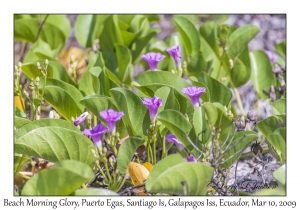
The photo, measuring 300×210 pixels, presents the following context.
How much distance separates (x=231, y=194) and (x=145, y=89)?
1.54 feet

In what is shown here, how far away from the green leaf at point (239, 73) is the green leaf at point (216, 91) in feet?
1.36

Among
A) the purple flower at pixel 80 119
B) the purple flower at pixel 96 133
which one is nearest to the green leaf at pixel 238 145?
the purple flower at pixel 96 133

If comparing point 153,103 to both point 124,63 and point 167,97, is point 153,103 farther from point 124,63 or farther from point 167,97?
point 124,63

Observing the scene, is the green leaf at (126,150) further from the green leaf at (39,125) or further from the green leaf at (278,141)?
the green leaf at (278,141)

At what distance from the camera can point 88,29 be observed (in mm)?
2750

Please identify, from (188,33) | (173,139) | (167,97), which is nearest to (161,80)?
(167,97)

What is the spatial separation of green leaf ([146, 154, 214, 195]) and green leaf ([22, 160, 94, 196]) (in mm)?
172

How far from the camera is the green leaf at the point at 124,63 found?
2.34 m

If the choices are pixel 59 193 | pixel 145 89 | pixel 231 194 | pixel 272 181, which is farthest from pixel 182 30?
pixel 59 193

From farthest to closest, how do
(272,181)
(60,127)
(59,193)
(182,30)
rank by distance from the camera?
(182,30) → (272,181) → (60,127) → (59,193)

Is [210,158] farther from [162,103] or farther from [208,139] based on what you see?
[162,103]

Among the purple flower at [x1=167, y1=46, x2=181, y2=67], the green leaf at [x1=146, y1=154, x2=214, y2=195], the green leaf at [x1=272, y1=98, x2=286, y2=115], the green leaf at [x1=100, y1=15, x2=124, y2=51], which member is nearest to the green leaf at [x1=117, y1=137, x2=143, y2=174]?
the green leaf at [x1=146, y1=154, x2=214, y2=195]

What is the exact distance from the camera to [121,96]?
168cm

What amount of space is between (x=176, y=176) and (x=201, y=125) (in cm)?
33
